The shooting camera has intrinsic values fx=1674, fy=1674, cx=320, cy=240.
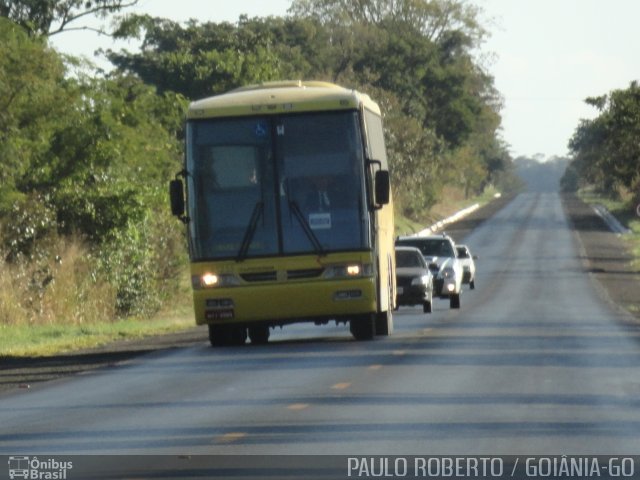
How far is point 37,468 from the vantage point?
37.2 ft

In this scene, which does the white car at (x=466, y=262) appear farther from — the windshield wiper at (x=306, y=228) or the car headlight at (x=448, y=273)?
the windshield wiper at (x=306, y=228)

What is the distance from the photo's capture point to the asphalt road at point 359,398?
12.5m

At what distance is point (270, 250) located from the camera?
2333 centimetres

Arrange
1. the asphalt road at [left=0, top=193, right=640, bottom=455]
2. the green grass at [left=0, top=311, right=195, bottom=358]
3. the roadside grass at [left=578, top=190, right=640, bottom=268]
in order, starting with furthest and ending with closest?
the roadside grass at [left=578, top=190, right=640, bottom=268]
the green grass at [left=0, top=311, right=195, bottom=358]
the asphalt road at [left=0, top=193, right=640, bottom=455]

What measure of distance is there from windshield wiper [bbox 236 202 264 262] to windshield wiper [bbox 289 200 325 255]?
45 cm

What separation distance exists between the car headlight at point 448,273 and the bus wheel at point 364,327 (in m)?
13.0

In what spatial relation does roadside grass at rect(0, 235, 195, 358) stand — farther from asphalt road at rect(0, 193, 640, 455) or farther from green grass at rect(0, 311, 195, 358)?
asphalt road at rect(0, 193, 640, 455)

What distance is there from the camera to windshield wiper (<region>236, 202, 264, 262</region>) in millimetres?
23328

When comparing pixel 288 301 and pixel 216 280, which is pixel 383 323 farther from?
pixel 216 280

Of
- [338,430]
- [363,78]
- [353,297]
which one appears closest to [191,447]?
[338,430]

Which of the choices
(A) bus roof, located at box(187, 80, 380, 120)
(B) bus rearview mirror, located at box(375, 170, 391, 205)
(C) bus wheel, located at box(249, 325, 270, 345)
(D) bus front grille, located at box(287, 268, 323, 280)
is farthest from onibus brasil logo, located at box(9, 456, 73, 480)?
(C) bus wheel, located at box(249, 325, 270, 345)

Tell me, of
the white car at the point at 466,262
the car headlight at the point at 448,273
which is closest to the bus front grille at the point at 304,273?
the car headlight at the point at 448,273

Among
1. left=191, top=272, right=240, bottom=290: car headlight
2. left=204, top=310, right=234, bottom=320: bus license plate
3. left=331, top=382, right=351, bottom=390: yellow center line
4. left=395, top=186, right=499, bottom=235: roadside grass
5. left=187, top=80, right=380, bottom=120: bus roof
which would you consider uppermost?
left=187, top=80, right=380, bottom=120: bus roof

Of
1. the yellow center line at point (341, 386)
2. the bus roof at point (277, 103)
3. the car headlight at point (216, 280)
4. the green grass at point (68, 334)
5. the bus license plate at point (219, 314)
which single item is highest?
the bus roof at point (277, 103)
